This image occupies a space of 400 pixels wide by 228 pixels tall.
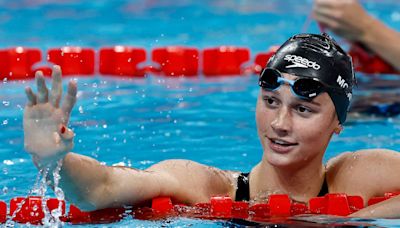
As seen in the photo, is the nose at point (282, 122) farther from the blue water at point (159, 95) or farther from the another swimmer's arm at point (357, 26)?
the another swimmer's arm at point (357, 26)

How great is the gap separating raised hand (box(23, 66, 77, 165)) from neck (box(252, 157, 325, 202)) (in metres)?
0.98

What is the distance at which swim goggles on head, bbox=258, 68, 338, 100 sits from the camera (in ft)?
10.1

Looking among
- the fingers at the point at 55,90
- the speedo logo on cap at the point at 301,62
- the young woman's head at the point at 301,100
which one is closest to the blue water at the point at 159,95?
the young woman's head at the point at 301,100

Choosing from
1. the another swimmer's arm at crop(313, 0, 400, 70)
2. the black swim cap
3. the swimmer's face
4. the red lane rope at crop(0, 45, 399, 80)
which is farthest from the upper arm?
the red lane rope at crop(0, 45, 399, 80)

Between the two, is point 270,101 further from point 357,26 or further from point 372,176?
point 357,26

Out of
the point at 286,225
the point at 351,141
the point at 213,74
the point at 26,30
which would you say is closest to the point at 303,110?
the point at 286,225

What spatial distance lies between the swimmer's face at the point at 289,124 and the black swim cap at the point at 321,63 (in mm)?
55

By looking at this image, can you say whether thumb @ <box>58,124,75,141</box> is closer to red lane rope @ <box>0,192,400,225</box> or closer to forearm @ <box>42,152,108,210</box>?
forearm @ <box>42,152,108,210</box>

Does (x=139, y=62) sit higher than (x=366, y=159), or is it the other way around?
(x=139, y=62)

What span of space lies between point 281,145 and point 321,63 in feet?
1.14

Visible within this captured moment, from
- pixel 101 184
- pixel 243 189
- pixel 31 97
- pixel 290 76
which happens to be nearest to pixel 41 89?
pixel 31 97

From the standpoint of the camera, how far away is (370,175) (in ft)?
10.9

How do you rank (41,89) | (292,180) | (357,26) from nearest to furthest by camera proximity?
(41,89), (292,180), (357,26)

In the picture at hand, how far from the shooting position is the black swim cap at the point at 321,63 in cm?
318
